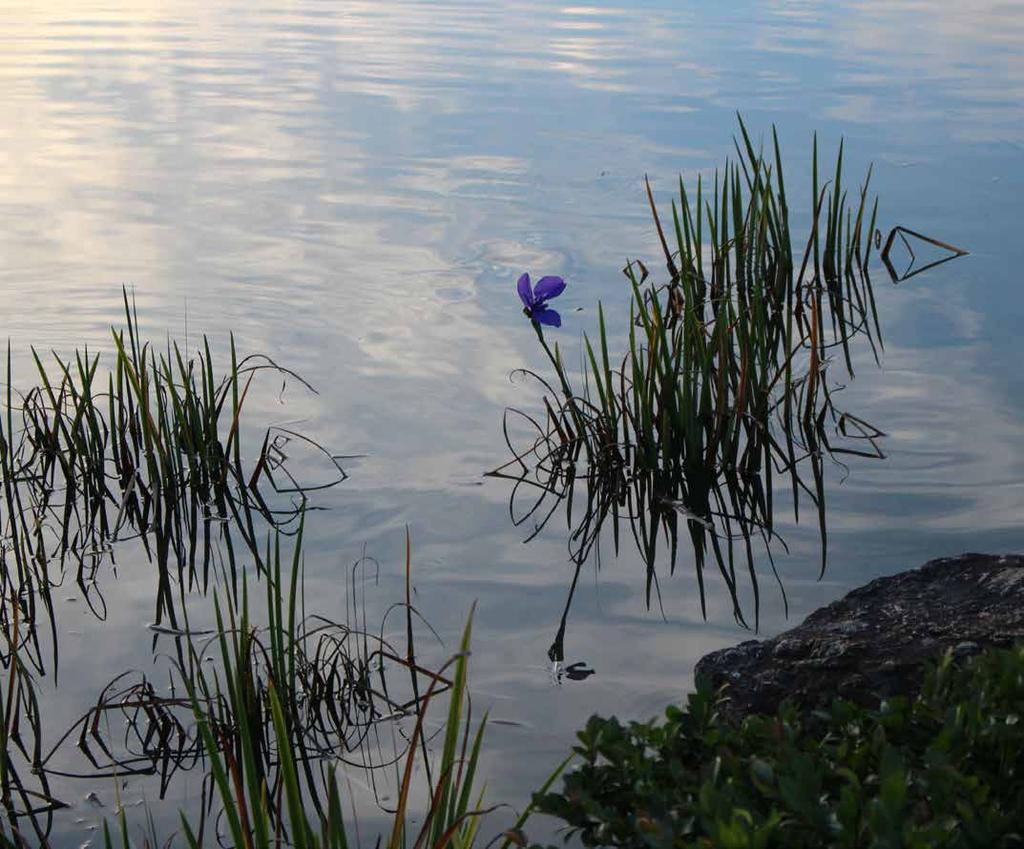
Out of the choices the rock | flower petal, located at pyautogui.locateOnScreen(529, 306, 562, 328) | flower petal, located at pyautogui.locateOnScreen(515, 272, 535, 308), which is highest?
flower petal, located at pyautogui.locateOnScreen(515, 272, 535, 308)

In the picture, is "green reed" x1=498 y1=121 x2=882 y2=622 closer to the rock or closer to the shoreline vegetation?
the shoreline vegetation

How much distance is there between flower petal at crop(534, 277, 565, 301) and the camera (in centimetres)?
359

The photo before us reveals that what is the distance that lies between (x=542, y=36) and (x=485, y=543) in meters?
11.2

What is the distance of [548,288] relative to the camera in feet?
11.8

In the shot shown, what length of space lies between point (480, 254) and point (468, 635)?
4.49 metres

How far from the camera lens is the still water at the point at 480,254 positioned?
3395mm

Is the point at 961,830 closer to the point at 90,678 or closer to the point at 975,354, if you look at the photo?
the point at 90,678

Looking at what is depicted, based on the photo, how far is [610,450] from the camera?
3984mm

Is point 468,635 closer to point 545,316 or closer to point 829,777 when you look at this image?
point 829,777

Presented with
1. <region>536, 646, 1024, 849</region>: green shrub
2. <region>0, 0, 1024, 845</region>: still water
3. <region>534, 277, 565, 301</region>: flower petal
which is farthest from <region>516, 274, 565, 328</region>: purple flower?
<region>536, 646, 1024, 849</region>: green shrub

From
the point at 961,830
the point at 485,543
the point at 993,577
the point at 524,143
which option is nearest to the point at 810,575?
the point at 993,577

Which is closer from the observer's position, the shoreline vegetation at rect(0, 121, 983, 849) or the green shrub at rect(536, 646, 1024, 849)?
the green shrub at rect(536, 646, 1024, 849)

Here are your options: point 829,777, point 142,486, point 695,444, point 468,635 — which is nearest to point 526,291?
point 695,444

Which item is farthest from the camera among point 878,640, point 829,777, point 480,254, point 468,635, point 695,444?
point 480,254
